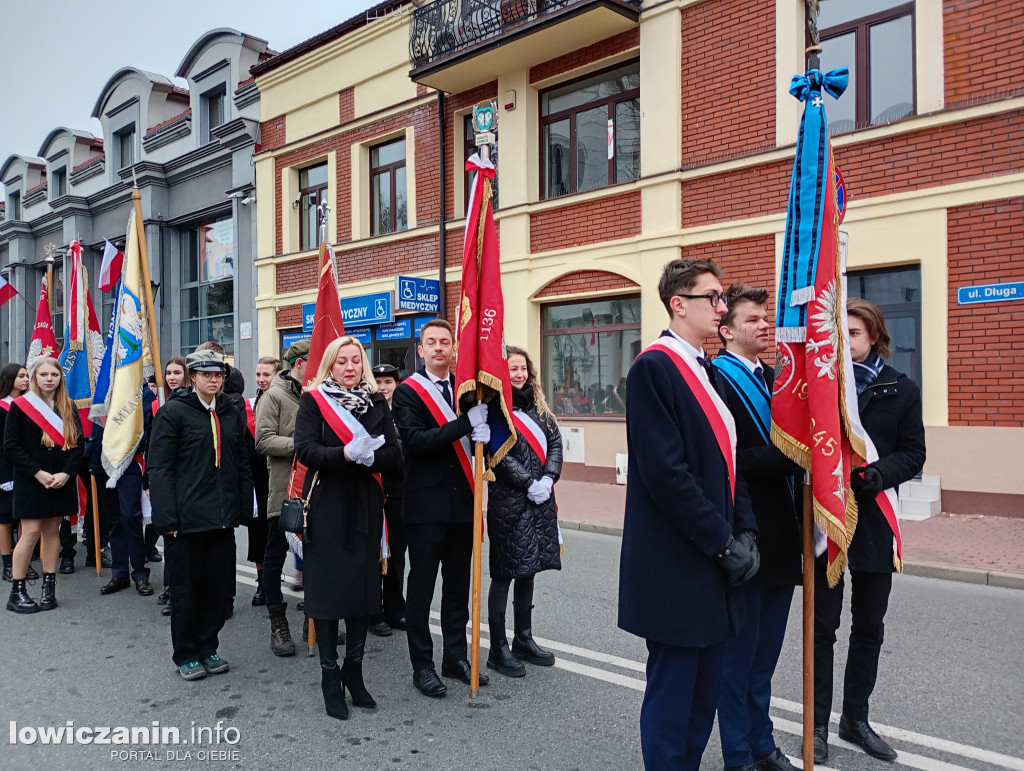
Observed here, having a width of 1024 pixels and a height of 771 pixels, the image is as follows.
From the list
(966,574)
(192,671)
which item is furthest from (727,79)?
(192,671)

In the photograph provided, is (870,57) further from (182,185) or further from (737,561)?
(182,185)

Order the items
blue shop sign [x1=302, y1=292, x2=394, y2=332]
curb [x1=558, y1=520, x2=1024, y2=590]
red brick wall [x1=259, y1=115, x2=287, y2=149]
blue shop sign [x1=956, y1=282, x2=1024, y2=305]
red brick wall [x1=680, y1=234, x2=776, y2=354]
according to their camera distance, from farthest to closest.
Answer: red brick wall [x1=259, y1=115, x2=287, y2=149]
blue shop sign [x1=302, y1=292, x2=394, y2=332]
red brick wall [x1=680, y1=234, x2=776, y2=354]
blue shop sign [x1=956, y1=282, x2=1024, y2=305]
curb [x1=558, y1=520, x2=1024, y2=590]

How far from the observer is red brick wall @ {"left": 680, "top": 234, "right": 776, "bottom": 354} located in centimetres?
1067

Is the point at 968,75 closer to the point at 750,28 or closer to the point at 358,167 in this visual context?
the point at 750,28

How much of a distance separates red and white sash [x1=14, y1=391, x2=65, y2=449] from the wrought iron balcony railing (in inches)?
363

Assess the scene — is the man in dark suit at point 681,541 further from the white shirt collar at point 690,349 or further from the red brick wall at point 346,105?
the red brick wall at point 346,105

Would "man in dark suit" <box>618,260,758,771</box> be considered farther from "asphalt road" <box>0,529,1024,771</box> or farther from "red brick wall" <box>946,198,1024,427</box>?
"red brick wall" <box>946,198,1024,427</box>

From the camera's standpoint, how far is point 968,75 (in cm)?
912

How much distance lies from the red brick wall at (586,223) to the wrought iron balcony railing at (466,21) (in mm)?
2892

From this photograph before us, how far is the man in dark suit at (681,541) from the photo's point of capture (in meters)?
2.72

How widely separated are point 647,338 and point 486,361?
25.5 ft

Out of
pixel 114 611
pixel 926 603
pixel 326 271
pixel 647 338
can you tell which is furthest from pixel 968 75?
pixel 114 611

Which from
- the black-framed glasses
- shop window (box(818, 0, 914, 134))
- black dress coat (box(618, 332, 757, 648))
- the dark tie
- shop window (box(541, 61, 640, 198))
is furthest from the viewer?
shop window (box(541, 61, 640, 198))

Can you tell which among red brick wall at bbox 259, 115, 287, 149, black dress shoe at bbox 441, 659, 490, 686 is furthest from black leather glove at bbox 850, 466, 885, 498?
red brick wall at bbox 259, 115, 287, 149
